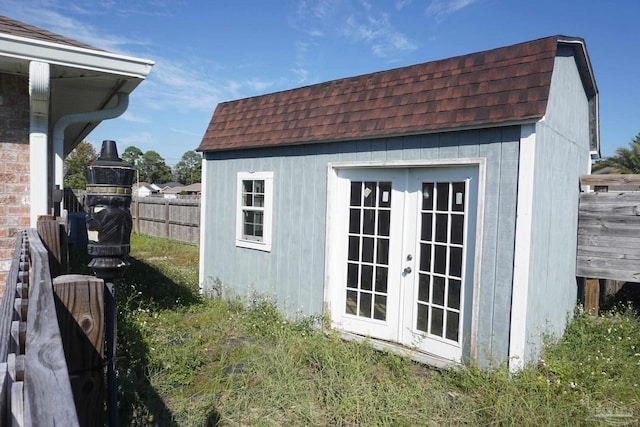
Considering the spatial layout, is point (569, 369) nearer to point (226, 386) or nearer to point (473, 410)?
point (473, 410)

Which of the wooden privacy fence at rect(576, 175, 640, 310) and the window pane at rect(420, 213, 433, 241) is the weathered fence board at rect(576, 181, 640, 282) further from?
the window pane at rect(420, 213, 433, 241)

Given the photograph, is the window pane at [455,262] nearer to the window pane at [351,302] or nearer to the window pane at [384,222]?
the window pane at [384,222]

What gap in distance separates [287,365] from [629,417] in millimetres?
3126

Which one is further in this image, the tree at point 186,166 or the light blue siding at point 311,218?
the tree at point 186,166

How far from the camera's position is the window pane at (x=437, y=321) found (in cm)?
506

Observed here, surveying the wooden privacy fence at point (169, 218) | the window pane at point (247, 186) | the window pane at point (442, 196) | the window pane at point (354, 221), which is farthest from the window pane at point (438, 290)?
the wooden privacy fence at point (169, 218)

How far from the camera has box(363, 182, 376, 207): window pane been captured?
5695mm

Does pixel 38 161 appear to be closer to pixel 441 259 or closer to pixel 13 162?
pixel 13 162

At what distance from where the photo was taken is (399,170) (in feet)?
17.8

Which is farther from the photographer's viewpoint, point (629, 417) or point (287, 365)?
point (287, 365)

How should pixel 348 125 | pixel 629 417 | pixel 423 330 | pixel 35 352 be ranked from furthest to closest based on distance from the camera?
pixel 348 125, pixel 423 330, pixel 629 417, pixel 35 352

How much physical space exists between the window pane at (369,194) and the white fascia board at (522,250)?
1.86 m

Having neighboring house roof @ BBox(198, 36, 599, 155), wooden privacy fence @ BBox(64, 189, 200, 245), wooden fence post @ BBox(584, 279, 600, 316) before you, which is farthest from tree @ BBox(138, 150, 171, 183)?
wooden fence post @ BBox(584, 279, 600, 316)

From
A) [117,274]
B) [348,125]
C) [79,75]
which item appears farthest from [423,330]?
[79,75]
